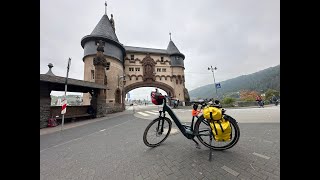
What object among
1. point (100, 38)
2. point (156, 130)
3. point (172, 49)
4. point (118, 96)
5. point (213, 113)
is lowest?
point (156, 130)

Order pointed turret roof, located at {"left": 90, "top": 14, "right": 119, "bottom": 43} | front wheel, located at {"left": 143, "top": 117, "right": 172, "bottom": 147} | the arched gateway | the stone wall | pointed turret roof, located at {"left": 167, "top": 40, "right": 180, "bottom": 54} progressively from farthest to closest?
pointed turret roof, located at {"left": 167, "top": 40, "right": 180, "bottom": 54}
pointed turret roof, located at {"left": 90, "top": 14, "right": 119, "bottom": 43}
the arched gateway
the stone wall
front wheel, located at {"left": 143, "top": 117, "right": 172, "bottom": 147}

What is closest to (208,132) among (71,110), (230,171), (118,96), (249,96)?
(230,171)

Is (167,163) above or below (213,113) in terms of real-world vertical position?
below

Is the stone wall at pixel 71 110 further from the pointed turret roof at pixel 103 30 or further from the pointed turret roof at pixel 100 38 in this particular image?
the pointed turret roof at pixel 103 30

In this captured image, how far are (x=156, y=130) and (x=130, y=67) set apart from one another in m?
26.1

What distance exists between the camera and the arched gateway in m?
21.7

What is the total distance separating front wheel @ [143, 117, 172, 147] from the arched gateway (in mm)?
18028

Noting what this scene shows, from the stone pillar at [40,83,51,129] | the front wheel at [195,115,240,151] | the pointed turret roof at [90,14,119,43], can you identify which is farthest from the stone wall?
the pointed turret roof at [90,14,119,43]

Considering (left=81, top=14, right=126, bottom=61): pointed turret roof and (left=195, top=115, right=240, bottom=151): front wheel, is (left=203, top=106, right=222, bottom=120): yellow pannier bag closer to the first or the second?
(left=195, top=115, right=240, bottom=151): front wheel

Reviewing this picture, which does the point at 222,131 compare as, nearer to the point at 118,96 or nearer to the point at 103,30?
the point at 118,96

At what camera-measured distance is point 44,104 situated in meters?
9.30
